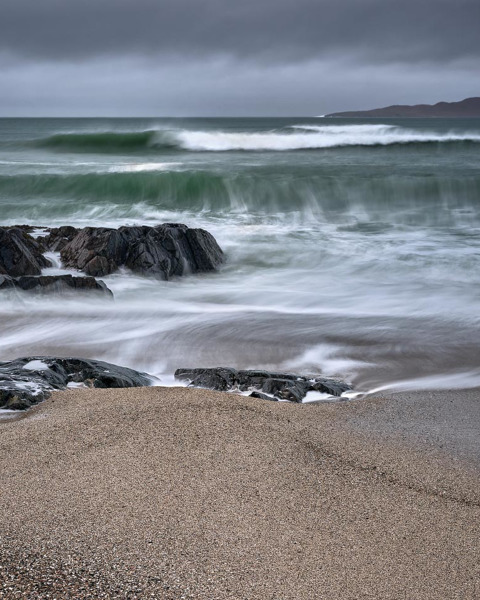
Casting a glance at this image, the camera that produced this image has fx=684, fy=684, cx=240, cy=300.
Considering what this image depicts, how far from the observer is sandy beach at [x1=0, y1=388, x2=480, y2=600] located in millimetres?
2148

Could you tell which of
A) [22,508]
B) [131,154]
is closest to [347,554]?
[22,508]

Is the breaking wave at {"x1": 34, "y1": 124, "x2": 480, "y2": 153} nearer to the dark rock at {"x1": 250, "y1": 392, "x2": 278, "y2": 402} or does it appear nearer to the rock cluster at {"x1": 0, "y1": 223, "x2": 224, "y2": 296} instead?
the rock cluster at {"x1": 0, "y1": 223, "x2": 224, "y2": 296}

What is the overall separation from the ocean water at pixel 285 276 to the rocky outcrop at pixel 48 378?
603mm

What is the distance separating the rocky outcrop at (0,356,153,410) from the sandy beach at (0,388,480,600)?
0.47 ft

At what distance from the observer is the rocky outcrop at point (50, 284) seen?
21.8ft

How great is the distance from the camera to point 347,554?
2.35 metres

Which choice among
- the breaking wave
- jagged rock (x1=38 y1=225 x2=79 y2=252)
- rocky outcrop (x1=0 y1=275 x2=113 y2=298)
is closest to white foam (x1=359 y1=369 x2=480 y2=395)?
rocky outcrop (x1=0 y1=275 x2=113 y2=298)

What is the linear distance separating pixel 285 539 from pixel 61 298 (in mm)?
4689

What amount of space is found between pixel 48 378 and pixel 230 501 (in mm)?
1853

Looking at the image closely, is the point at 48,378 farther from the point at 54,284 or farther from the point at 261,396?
the point at 54,284

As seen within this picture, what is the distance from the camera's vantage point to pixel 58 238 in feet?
27.8

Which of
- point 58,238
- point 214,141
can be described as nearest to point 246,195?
Result: point 58,238

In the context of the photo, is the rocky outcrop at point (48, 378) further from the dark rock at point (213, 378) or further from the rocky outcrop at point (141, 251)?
the rocky outcrop at point (141, 251)

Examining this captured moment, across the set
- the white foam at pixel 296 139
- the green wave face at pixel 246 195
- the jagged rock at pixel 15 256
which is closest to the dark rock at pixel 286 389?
the jagged rock at pixel 15 256
